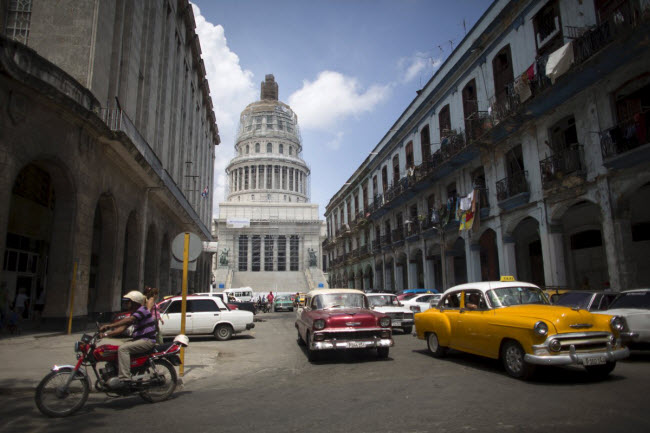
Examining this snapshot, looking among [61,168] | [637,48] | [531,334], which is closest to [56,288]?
[61,168]

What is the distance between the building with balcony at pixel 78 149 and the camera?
11.1 metres

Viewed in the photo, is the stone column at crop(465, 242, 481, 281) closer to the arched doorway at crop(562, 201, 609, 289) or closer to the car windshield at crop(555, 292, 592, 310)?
the arched doorway at crop(562, 201, 609, 289)

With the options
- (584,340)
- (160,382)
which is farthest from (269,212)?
(584,340)

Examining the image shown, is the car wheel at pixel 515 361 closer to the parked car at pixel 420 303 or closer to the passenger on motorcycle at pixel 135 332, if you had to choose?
the passenger on motorcycle at pixel 135 332

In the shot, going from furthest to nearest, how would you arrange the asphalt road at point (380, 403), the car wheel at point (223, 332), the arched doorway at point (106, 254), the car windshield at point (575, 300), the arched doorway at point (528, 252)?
the arched doorway at point (528, 252) < the arched doorway at point (106, 254) < the car wheel at point (223, 332) < the car windshield at point (575, 300) < the asphalt road at point (380, 403)

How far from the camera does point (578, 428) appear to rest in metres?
4.32

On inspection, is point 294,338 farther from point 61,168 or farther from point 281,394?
point 61,168

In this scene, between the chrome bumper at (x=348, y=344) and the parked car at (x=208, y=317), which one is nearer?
the chrome bumper at (x=348, y=344)

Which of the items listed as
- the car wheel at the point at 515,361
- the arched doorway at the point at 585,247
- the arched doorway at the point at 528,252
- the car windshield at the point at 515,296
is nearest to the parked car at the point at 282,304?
the arched doorway at the point at 528,252

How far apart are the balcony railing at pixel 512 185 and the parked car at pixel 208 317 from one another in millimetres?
11716

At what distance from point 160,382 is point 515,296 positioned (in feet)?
20.4

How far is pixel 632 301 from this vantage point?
882cm

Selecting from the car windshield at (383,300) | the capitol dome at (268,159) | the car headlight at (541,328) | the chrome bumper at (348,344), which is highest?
→ the capitol dome at (268,159)

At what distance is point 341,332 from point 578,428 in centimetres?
508
